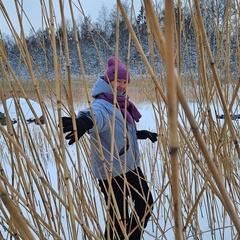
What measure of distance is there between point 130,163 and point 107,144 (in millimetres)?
136

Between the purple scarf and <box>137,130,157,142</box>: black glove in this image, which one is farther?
<box>137,130,157,142</box>: black glove

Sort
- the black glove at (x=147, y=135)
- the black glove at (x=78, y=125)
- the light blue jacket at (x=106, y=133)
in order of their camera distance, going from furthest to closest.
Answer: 1. the black glove at (x=147, y=135)
2. the light blue jacket at (x=106, y=133)
3. the black glove at (x=78, y=125)

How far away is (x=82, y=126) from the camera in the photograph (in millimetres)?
971

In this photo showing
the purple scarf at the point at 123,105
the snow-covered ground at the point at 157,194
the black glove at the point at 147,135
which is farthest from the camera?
the black glove at the point at 147,135

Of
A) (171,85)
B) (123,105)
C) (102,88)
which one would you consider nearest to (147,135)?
(123,105)

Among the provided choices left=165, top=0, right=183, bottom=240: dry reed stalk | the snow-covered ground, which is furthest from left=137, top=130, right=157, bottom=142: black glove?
left=165, top=0, right=183, bottom=240: dry reed stalk

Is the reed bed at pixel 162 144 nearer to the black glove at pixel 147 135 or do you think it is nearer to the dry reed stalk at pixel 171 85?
the dry reed stalk at pixel 171 85

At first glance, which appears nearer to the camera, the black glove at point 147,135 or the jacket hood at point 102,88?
the jacket hood at point 102,88

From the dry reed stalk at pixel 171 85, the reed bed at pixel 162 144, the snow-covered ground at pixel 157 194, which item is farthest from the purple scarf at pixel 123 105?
the dry reed stalk at pixel 171 85

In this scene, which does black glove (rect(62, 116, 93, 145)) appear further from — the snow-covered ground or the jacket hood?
the jacket hood

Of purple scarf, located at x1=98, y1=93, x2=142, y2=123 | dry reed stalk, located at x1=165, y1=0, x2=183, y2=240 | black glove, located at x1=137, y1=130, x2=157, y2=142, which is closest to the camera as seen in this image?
dry reed stalk, located at x1=165, y1=0, x2=183, y2=240

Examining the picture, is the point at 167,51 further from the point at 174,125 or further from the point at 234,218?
the point at 234,218

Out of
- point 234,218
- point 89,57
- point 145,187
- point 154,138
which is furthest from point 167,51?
point 89,57

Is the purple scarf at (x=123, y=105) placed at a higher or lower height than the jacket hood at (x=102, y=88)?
lower
